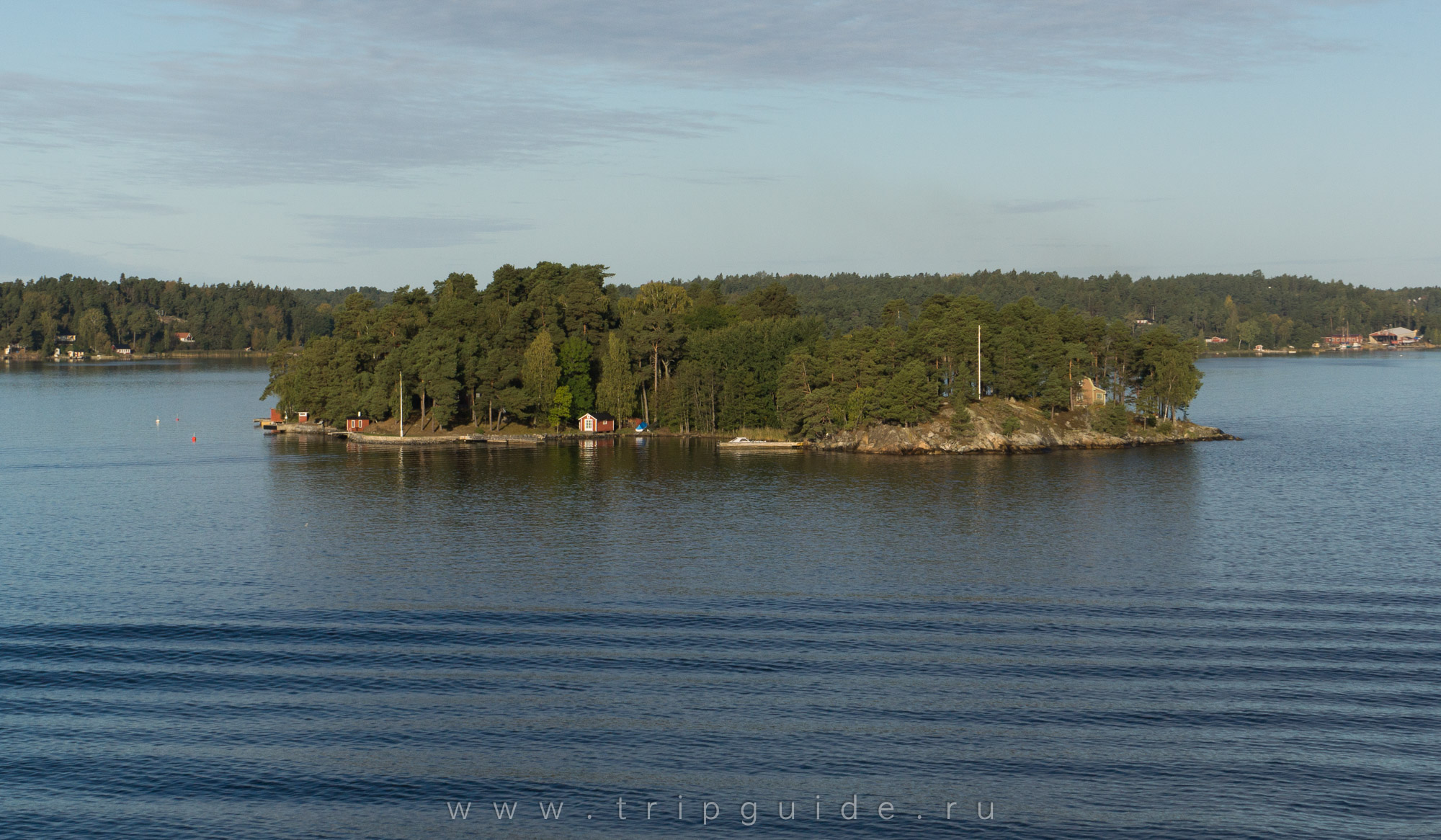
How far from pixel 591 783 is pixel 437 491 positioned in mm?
60436

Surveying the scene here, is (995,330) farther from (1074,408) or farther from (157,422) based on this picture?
(157,422)

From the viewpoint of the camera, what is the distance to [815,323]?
143m

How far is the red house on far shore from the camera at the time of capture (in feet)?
460

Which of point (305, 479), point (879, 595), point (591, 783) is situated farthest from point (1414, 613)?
Answer: point (305, 479)

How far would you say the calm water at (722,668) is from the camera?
3259cm

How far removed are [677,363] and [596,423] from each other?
15.1 m

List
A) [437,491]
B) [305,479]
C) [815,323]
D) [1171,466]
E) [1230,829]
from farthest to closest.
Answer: [815,323]
[1171,466]
[305,479]
[437,491]
[1230,829]

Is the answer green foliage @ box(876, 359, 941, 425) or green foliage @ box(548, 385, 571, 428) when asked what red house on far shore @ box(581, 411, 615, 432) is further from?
green foliage @ box(876, 359, 941, 425)

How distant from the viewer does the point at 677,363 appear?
149 meters

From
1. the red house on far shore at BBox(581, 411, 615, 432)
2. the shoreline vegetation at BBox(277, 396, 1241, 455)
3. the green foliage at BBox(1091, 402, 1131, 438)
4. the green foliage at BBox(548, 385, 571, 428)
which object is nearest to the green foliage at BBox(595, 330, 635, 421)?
the red house on far shore at BBox(581, 411, 615, 432)

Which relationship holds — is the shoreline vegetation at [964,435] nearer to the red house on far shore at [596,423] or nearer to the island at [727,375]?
the island at [727,375]

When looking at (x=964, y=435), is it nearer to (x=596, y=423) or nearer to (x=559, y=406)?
(x=596, y=423)

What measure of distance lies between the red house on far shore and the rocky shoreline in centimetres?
2877

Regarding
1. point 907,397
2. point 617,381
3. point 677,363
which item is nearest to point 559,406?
point 617,381
